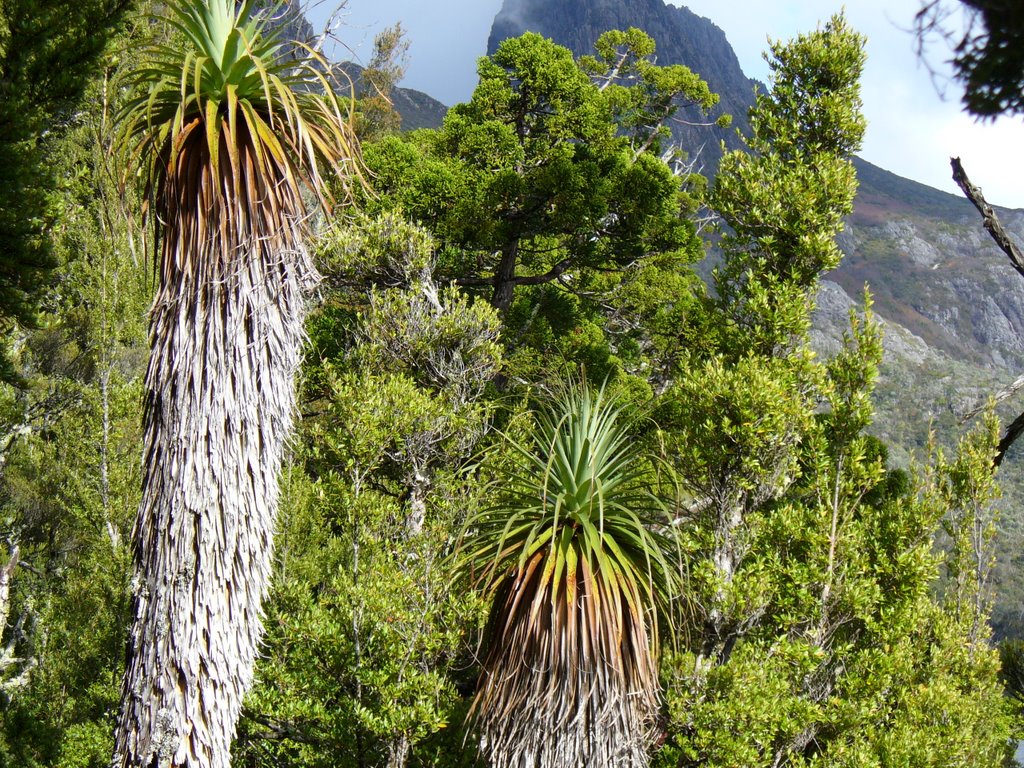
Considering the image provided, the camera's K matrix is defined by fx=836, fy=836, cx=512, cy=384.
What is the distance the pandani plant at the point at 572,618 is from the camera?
596 centimetres

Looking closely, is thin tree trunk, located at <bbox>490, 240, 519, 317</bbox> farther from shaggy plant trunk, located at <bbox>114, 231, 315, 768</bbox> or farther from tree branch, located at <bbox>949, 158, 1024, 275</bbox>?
shaggy plant trunk, located at <bbox>114, 231, 315, 768</bbox>

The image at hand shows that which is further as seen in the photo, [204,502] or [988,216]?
[988,216]

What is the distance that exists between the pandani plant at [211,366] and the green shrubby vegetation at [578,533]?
1.42 feet

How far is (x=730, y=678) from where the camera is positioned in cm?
748

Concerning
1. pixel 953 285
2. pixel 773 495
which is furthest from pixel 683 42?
pixel 773 495

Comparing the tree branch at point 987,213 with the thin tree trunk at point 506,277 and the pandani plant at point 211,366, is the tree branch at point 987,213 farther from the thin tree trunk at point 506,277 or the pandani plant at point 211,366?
the thin tree trunk at point 506,277

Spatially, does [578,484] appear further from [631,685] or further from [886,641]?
[886,641]

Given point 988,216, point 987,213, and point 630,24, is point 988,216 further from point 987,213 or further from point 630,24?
point 630,24

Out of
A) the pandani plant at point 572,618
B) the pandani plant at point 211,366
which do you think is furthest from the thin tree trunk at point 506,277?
the pandani plant at point 211,366

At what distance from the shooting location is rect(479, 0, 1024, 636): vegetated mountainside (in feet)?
378

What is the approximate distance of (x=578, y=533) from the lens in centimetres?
633

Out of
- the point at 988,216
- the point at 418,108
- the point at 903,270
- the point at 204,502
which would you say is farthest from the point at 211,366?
the point at 903,270

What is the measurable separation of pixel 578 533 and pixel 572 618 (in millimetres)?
690

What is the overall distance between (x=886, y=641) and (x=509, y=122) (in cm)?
1273
